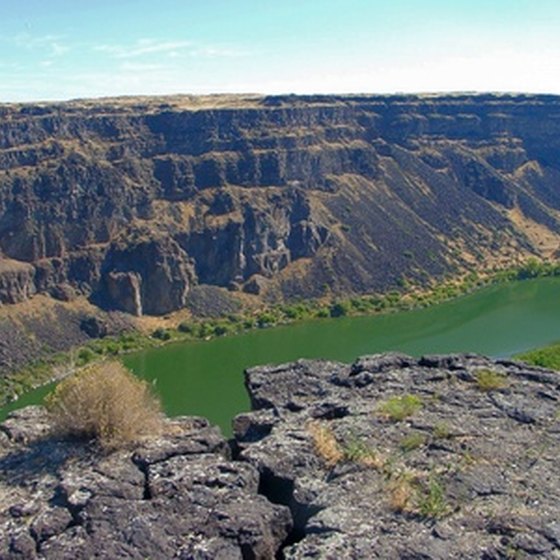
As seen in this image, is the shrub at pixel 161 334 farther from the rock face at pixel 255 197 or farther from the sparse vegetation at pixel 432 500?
the sparse vegetation at pixel 432 500

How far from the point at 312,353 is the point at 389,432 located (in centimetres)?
4028

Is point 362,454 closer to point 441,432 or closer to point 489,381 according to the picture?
point 441,432

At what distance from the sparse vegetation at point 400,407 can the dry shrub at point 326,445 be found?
1.92 m

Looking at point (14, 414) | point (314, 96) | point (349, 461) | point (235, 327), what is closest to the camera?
point (349, 461)

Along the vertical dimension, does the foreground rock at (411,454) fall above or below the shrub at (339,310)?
above

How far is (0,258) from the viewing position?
65.6 metres

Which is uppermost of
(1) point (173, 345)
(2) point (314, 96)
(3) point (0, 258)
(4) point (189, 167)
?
(2) point (314, 96)

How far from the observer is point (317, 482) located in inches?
761

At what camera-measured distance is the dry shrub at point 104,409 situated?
2095 cm

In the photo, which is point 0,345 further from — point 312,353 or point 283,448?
point 283,448

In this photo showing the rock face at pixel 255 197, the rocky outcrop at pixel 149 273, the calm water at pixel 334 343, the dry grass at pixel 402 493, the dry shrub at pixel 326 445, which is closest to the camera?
the dry grass at pixel 402 493

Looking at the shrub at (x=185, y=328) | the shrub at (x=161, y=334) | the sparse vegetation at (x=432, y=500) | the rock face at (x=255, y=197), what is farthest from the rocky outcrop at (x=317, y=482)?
the rock face at (x=255, y=197)

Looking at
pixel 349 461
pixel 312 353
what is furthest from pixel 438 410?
pixel 312 353

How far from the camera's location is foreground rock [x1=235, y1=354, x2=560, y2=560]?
16516mm
